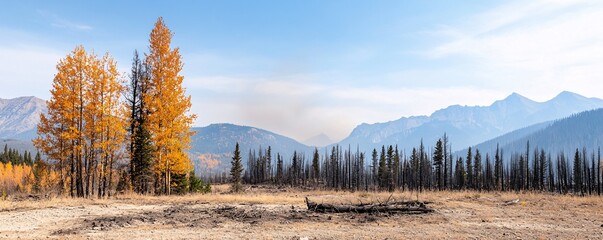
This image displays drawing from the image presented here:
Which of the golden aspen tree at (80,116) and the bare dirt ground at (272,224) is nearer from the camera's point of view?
the bare dirt ground at (272,224)

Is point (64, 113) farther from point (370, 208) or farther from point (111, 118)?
point (370, 208)

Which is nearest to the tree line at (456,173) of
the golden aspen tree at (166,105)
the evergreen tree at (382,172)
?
the evergreen tree at (382,172)

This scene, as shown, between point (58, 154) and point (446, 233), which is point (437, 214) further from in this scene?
point (58, 154)

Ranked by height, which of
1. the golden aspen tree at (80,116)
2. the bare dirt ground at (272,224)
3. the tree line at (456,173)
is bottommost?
the tree line at (456,173)

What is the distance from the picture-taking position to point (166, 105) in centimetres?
2845

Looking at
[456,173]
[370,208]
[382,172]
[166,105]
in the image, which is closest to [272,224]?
[370,208]

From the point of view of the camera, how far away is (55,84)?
A: 87.4 ft

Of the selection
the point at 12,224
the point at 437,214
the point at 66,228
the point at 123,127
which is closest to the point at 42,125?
the point at 123,127

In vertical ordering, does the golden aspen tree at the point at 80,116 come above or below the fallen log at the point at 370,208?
above

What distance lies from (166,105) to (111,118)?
380 centimetres

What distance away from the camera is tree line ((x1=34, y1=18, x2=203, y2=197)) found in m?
27.1

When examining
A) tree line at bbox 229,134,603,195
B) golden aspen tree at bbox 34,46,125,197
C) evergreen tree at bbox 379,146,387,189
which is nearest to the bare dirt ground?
golden aspen tree at bbox 34,46,125,197

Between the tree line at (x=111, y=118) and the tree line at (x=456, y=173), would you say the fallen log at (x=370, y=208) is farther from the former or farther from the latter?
the tree line at (x=456, y=173)

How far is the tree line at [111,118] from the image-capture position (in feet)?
88.8
